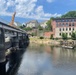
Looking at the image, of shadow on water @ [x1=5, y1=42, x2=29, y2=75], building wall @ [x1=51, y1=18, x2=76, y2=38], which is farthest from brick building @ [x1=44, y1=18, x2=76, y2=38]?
shadow on water @ [x1=5, y1=42, x2=29, y2=75]

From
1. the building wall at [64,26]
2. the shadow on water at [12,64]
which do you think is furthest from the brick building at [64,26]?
the shadow on water at [12,64]

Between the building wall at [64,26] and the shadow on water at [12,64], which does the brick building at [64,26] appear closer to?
the building wall at [64,26]

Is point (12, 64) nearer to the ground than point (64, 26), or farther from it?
nearer to the ground

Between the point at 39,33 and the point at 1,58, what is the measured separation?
10807 cm

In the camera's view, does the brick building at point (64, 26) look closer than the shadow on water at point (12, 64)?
No

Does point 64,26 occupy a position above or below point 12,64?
above

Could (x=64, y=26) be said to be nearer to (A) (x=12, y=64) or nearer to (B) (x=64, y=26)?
(B) (x=64, y=26)

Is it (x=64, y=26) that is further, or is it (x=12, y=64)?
(x=64, y=26)

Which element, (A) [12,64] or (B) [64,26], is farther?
(B) [64,26]

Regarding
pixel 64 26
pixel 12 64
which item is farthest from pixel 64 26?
pixel 12 64

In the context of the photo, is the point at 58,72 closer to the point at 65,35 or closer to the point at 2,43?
the point at 2,43

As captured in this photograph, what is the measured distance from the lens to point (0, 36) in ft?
84.1

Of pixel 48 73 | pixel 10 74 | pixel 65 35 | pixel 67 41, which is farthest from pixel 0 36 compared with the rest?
pixel 65 35

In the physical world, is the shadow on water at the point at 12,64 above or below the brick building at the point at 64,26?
below
